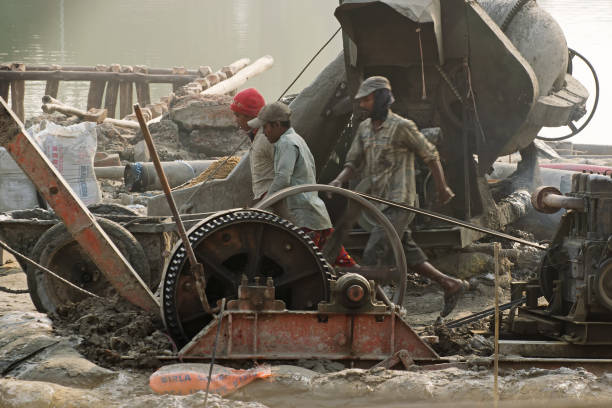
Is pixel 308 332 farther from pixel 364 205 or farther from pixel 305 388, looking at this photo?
pixel 364 205

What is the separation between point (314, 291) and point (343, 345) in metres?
0.42

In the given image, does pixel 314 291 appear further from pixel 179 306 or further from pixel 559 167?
pixel 559 167

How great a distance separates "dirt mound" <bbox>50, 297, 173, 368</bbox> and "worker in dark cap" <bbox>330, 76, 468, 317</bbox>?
88.0 inches

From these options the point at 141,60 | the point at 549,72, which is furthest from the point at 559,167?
the point at 141,60

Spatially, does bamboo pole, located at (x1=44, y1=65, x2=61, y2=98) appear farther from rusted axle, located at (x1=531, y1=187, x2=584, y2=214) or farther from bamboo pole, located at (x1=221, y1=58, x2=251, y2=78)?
rusted axle, located at (x1=531, y1=187, x2=584, y2=214)

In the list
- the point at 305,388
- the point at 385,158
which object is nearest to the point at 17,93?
the point at 385,158

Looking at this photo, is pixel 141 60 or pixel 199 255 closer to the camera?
pixel 199 255

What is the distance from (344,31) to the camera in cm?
860

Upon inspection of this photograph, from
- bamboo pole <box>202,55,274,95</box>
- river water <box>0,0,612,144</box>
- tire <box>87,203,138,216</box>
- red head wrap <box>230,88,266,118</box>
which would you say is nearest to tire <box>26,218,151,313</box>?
tire <box>87,203,138,216</box>

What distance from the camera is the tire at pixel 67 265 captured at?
651 cm

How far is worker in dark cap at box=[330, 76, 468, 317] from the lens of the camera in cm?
695

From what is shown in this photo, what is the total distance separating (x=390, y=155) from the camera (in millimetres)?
7020

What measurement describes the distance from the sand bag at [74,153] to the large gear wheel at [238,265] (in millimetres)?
4603

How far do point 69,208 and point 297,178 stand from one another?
5.66 feet
